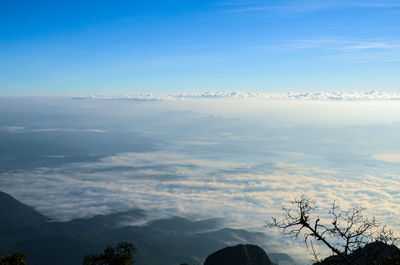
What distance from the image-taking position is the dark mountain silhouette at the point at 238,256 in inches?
4690

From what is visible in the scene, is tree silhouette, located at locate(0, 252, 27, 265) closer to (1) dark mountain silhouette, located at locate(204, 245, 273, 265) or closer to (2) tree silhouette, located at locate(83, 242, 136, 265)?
(2) tree silhouette, located at locate(83, 242, 136, 265)

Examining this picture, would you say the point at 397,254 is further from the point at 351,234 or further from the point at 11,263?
the point at 11,263

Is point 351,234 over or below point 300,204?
below

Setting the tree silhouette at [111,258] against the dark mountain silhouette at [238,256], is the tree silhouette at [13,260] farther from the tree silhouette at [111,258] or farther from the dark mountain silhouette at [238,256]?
the dark mountain silhouette at [238,256]

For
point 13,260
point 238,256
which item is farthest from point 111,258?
point 238,256

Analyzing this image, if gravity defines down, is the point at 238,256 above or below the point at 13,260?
below

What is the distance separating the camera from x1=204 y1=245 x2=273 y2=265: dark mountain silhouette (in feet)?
391

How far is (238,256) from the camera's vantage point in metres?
126

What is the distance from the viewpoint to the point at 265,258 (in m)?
135

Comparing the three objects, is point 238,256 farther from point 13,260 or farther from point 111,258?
point 13,260

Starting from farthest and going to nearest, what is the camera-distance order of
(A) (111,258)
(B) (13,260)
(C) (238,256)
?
(C) (238,256) < (B) (13,260) < (A) (111,258)

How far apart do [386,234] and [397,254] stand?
4504 millimetres

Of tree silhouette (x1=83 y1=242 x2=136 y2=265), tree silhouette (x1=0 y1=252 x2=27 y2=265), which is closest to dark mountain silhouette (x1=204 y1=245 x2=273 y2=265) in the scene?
tree silhouette (x1=0 y1=252 x2=27 y2=265)

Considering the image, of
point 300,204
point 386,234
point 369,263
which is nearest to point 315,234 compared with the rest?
point 300,204
